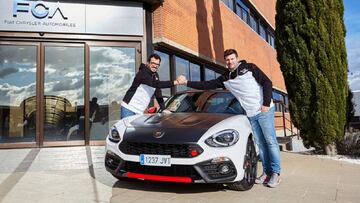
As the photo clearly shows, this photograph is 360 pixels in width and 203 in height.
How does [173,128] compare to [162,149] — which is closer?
[162,149]

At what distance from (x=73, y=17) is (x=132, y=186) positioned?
5853 mm

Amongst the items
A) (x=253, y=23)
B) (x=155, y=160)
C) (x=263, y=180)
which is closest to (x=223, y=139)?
(x=155, y=160)

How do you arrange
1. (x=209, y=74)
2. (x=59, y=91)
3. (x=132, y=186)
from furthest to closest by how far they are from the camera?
(x=209, y=74), (x=59, y=91), (x=132, y=186)

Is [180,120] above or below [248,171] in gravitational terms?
above

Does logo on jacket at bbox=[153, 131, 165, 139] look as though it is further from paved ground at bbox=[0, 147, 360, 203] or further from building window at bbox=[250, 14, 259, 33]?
building window at bbox=[250, 14, 259, 33]

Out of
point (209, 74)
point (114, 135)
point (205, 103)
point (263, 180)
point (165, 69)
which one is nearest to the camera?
point (114, 135)

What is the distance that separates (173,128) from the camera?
4672 millimetres

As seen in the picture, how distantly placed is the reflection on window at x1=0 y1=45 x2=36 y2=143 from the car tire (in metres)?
5.93

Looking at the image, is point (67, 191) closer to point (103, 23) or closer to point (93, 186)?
point (93, 186)

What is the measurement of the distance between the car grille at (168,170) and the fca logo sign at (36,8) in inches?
242

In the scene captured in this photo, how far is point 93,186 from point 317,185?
315 centimetres

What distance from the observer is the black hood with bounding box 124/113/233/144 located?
4.48 metres

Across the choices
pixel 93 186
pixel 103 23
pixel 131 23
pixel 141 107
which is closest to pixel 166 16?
pixel 131 23

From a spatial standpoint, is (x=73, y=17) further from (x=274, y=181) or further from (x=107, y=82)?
(x=274, y=181)
